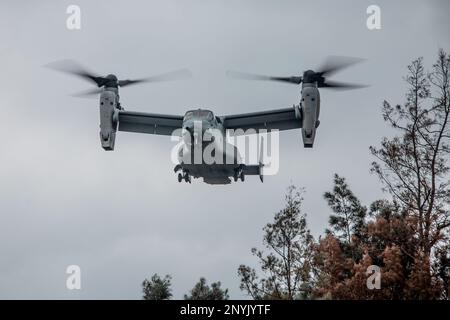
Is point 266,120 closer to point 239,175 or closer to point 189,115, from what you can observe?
point 239,175

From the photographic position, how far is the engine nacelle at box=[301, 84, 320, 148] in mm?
29656

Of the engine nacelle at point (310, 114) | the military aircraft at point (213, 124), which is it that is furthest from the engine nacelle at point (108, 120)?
the engine nacelle at point (310, 114)

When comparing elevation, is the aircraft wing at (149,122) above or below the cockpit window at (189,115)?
above

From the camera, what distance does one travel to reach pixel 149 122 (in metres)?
33.9

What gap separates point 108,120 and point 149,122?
3250 millimetres

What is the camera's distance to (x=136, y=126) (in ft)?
115

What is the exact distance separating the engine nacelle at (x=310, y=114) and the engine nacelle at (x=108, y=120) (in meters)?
9.64

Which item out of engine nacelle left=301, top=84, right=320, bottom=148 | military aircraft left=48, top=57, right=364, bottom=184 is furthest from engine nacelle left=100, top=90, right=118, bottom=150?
engine nacelle left=301, top=84, right=320, bottom=148

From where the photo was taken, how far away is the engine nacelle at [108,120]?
31.0 m

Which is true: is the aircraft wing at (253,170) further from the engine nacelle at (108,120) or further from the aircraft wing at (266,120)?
the engine nacelle at (108,120)
